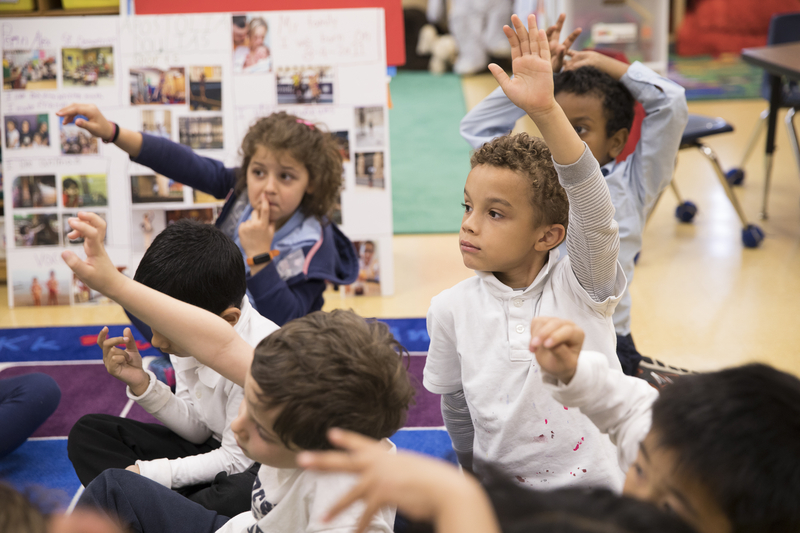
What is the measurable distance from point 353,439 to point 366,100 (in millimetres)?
2142

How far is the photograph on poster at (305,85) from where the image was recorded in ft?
8.46

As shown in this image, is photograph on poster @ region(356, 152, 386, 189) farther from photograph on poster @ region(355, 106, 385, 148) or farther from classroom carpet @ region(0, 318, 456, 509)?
classroom carpet @ region(0, 318, 456, 509)

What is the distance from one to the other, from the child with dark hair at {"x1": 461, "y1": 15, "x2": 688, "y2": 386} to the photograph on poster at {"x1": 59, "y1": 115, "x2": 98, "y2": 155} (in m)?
1.75

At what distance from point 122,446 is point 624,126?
126 cm

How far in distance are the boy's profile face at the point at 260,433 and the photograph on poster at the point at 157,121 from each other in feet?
6.25

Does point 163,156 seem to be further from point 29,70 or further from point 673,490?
point 673,490

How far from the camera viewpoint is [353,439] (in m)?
0.58

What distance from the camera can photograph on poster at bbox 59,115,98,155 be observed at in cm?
258

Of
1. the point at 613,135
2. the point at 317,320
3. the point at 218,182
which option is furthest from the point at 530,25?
the point at 218,182

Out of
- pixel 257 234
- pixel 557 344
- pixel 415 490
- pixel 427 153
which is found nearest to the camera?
pixel 415 490

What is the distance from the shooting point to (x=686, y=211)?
10.5 feet

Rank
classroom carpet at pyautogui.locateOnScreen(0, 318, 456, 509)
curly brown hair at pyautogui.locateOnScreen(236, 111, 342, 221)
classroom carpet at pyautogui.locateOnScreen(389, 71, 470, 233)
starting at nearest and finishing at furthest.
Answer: classroom carpet at pyautogui.locateOnScreen(0, 318, 456, 509) → curly brown hair at pyautogui.locateOnScreen(236, 111, 342, 221) → classroom carpet at pyautogui.locateOnScreen(389, 71, 470, 233)

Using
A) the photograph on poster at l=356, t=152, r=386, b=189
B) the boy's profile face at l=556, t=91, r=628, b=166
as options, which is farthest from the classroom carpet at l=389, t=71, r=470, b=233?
the boy's profile face at l=556, t=91, r=628, b=166

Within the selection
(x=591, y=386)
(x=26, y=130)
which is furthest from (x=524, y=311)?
(x=26, y=130)
